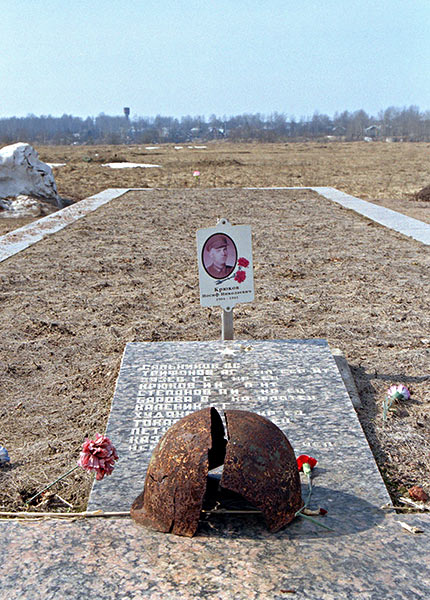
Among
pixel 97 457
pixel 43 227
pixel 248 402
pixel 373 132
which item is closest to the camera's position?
pixel 97 457

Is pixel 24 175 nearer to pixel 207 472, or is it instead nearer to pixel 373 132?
pixel 207 472

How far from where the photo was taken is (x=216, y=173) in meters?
24.0

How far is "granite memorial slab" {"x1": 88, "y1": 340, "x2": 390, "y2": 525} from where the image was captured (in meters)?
2.82

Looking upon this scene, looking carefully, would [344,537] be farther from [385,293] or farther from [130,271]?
[130,271]

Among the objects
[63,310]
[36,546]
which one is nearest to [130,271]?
[63,310]

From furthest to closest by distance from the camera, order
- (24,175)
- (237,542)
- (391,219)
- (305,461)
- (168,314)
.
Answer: (24,175), (391,219), (168,314), (305,461), (237,542)

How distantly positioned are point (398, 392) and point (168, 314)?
253 centimetres

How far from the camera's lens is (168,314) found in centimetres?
579

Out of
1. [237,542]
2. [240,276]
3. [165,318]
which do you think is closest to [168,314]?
[165,318]

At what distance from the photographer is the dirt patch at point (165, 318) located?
11.5ft

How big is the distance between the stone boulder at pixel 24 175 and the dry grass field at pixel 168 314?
1.38 m

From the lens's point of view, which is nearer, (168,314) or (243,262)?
(243,262)

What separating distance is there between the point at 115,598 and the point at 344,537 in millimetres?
886

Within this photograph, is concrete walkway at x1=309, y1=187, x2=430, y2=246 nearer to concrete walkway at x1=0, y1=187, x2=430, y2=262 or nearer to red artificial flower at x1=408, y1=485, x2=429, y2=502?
concrete walkway at x1=0, y1=187, x2=430, y2=262
